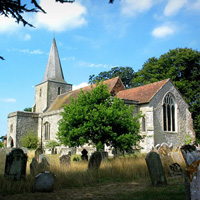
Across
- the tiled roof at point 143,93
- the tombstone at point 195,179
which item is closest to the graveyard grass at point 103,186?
the tombstone at point 195,179

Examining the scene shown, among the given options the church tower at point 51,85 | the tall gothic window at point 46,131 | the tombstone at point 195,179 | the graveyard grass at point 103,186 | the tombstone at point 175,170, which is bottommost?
the graveyard grass at point 103,186

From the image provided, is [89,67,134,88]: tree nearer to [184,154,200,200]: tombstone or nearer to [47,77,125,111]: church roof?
[47,77,125,111]: church roof

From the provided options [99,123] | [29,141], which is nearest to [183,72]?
[99,123]

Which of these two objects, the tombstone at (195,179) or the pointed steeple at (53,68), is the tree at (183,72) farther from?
the tombstone at (195,179)

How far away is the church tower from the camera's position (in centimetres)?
3531

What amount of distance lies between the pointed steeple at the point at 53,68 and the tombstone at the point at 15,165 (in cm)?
2924

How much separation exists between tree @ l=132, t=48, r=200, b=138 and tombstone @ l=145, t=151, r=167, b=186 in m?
22.0

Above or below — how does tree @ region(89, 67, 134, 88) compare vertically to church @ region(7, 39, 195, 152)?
above

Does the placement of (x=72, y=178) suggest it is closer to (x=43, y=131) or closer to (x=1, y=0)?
(x=1, y=0)

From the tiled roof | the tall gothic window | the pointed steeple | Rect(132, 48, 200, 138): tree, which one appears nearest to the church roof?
the tiled roof

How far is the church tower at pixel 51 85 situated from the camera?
3531 centimetres

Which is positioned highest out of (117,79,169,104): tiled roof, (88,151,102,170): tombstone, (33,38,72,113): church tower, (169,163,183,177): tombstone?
(33,38,72,113): church tower

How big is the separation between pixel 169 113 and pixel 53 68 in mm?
18912

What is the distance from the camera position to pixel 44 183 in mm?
6387
